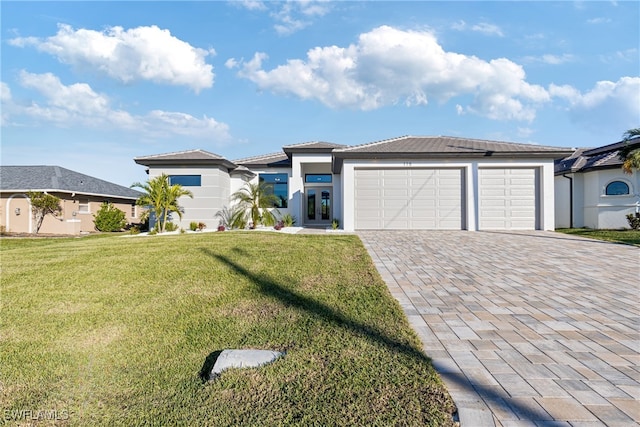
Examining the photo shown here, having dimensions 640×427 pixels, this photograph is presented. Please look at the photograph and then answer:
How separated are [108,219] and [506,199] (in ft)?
78.2

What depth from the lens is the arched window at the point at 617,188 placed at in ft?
51.2

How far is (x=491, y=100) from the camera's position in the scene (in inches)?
719

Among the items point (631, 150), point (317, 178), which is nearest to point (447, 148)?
point (631, 150)

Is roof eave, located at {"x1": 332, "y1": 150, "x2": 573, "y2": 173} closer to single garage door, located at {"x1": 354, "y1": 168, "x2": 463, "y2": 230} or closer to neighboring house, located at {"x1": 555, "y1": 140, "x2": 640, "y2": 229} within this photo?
→ single garage door, located at {"x1": 354, "y1": 168, "x2": 463, "y2": 230}

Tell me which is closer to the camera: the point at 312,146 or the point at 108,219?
the point at 312,146

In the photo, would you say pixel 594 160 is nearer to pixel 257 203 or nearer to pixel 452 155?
pixel 452 155

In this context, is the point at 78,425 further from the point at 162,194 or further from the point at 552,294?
the point at 162,194

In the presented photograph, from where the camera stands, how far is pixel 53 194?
1828 centimetres

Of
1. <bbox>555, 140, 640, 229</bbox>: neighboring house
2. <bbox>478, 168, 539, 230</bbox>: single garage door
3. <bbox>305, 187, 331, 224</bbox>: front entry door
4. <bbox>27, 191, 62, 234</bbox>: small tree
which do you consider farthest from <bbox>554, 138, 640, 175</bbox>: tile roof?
<bbox>27, 191, 62, 234</bbox>: small tree

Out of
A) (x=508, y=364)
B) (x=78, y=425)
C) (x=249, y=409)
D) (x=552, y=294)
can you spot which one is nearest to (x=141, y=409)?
(x=78, y=425)

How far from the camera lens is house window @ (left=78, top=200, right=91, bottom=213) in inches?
781

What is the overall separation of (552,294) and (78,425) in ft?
21.1

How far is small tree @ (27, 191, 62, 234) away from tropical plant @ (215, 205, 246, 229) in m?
10.1

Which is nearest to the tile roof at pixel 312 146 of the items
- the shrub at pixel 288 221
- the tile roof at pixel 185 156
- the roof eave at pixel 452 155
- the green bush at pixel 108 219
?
the tile roof at pixel 185 156
